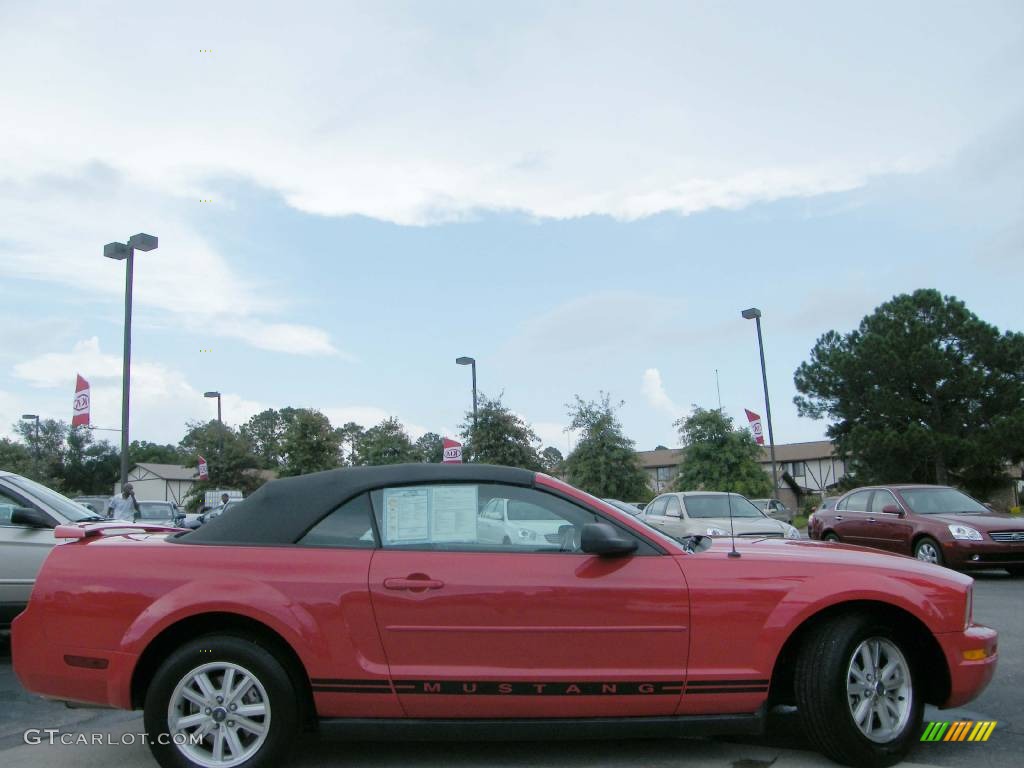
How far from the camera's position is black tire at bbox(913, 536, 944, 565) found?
11956 mm

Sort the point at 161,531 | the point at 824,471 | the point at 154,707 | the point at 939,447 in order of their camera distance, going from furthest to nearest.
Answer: the point at 824,471, the point at 939,447, the point at 161,531, the point at 154,707

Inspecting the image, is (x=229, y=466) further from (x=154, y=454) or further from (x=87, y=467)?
(x=154, y=454)

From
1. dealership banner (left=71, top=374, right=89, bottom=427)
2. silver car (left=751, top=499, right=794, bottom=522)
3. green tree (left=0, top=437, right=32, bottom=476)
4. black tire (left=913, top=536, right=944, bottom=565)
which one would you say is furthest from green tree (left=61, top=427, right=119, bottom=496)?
black tire (left=913, top=536, right=944, bottom=565)

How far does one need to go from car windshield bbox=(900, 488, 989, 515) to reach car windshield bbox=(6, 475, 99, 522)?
10959mm

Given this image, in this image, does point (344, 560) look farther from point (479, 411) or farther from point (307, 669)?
point (479, 411)

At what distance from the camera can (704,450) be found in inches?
1187

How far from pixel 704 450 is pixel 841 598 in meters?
26.6

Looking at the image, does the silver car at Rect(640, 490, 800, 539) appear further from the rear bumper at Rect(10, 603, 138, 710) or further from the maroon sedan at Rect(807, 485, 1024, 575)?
the rear bumper at Rect(10, 603, 138, 710)

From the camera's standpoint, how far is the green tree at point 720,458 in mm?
29750

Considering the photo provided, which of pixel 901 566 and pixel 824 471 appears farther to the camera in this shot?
pixel 824 471

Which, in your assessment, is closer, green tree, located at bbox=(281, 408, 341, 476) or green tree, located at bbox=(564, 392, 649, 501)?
green tree, located at bbox=(564, 392, 649, 501)

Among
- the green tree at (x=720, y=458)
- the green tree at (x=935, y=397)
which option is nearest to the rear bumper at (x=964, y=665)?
the green tree at (x=720, y=458)

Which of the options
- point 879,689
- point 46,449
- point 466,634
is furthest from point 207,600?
point 46,449

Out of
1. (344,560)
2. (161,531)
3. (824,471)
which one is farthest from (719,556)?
(824,471)
